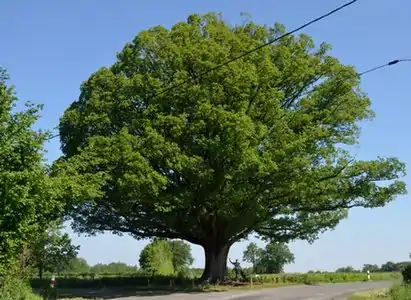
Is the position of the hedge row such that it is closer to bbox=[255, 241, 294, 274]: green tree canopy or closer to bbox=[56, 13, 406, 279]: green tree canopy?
bbox=[56, 13, 406, 279]: green tree canopy

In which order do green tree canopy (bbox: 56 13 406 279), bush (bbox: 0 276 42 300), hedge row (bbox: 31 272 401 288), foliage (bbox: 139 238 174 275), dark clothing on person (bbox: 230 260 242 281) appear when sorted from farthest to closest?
foliage (bbox: 139 238 174 275), hedge row (bbox: 31 272 401 288), dark clothing on person (bbox: 230 260 242 281), green tree canopy (bbox: 56 13 406 279), bush (bbox: 0 276 42 300)

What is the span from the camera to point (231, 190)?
31719 mm

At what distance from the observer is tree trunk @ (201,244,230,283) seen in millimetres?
37750

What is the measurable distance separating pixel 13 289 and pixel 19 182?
340 cm

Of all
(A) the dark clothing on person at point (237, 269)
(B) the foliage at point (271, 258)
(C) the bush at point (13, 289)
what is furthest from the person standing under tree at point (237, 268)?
(B) the foliage at point (271, 258)

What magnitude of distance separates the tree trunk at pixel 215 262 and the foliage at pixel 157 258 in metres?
17.1

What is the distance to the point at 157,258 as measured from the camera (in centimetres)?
5978

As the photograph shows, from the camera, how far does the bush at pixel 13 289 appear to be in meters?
16.6

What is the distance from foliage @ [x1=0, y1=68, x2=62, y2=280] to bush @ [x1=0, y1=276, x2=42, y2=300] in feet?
1.25

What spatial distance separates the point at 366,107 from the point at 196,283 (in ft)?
56.4

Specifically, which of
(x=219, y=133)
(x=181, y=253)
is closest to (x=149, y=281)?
(x=219, y=133)

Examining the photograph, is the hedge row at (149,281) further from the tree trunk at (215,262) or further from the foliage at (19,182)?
the foliage at (19,182)

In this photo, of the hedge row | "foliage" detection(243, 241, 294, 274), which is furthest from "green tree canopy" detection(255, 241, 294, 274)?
the hedge row

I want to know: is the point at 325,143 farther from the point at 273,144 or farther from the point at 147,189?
the point at 147,189
